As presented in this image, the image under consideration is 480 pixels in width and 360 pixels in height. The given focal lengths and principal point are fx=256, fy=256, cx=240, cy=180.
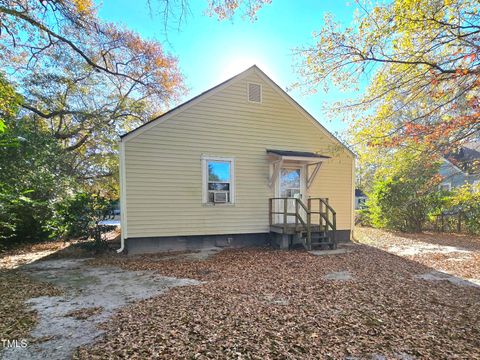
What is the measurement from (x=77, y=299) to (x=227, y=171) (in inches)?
211

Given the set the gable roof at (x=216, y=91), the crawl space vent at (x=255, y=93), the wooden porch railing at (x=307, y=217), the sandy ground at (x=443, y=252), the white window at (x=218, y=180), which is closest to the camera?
the sandy ground at (x=443, y=252)

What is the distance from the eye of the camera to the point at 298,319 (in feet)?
10.7

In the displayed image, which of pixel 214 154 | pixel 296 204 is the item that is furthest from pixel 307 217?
pixel 214 154

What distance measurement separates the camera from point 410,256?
747cm

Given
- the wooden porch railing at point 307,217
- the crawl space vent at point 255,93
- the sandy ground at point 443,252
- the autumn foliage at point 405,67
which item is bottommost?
the sandy ground at point 443,252

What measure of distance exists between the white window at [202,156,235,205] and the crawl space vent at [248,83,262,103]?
228cm

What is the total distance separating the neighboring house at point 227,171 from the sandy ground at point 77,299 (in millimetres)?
1907

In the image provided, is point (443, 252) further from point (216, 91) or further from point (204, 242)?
point (216, 91)

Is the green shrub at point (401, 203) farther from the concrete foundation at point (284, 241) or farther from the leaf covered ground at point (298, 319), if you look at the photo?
the leaf covered ground at point (298, 319)

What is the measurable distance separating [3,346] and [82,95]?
608 inches

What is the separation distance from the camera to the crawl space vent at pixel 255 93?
29.0 feet

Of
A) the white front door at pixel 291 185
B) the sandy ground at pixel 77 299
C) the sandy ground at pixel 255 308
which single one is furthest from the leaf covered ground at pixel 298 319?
the white front door at pixel 291 185

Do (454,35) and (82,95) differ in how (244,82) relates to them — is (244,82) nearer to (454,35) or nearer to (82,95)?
(454,35)

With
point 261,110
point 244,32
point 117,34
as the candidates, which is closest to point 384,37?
point 244,32
